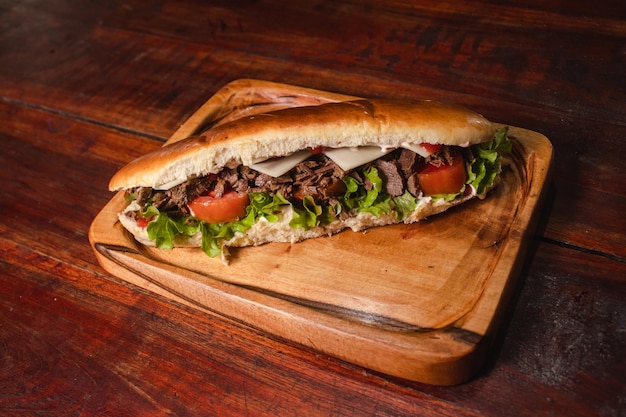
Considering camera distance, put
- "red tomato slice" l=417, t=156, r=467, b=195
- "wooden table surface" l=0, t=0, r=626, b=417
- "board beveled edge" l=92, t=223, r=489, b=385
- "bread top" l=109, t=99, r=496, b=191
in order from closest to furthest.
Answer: "board beveled edge" l=92, t=223, r=489, b=385 → "wooden table surface" l=0, t=0, r=626, b=417 → "bread top" l=109, t=99, r=496, b=191 → "red tomato slice" l=417, t=156, r=467, b=195

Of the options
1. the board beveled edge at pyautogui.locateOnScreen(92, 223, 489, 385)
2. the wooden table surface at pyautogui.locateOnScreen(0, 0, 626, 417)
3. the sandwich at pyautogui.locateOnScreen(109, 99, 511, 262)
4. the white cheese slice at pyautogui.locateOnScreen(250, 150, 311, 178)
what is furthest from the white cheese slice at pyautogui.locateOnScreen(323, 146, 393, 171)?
the wooden table surface at pyautogui.locateOnScreen(0, 0, 626, 417)

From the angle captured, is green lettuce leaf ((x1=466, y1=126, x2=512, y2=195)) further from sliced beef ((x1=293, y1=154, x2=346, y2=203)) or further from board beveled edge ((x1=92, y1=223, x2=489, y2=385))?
board beveled edge ((x1=92, y1=223, x2=489, y2=385))

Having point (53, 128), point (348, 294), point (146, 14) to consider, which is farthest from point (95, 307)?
point (146, 14)

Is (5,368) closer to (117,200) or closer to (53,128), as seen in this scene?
(117,200)

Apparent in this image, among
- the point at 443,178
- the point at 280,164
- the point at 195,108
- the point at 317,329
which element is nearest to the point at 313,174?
the point at 280,164

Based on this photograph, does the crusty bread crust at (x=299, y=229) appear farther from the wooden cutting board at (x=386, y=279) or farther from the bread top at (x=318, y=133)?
the bread top at (x=318, y=133)

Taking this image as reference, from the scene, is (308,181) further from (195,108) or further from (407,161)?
(195,108)
